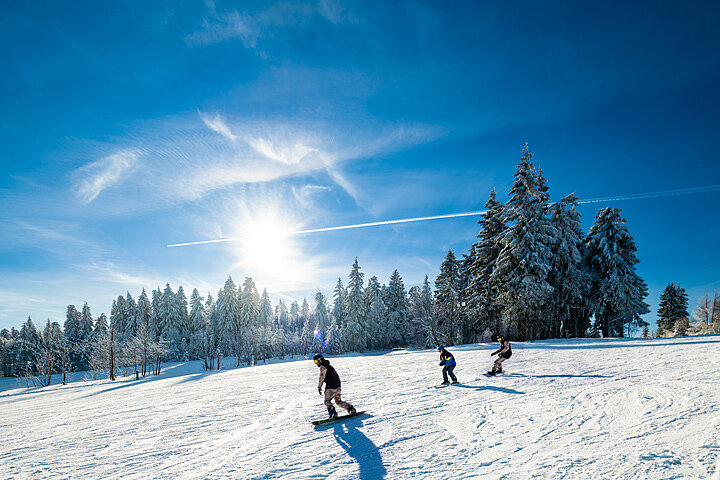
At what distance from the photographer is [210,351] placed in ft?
180

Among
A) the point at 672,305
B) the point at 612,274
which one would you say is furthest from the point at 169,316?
the point at 672,305

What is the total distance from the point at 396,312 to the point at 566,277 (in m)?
28.1

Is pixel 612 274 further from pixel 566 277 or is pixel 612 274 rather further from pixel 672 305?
pixel 672 305

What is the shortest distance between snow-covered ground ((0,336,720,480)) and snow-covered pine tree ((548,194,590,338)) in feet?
52.5

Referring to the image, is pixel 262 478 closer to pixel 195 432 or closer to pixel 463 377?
pixel 195 432

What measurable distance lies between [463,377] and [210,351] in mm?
53680

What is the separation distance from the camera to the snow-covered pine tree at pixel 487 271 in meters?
31.2

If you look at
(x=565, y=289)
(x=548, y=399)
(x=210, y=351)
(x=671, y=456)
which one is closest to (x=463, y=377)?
(x=548, y=399)

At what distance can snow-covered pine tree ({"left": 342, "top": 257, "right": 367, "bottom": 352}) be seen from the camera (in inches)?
1865

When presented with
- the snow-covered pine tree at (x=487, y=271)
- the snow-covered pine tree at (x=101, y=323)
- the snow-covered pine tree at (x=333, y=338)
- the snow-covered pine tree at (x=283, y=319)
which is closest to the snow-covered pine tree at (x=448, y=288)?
the snow-covered pine tree at (x=487, y=271)

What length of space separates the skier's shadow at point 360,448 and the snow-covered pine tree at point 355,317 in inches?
1591

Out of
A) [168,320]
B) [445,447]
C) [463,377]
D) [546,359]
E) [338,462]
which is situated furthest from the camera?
[168,320]

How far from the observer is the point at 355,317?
158 ft

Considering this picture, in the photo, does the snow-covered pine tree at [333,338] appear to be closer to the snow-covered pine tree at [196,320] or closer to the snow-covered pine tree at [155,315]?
the snow-covered pine tree at [196,320]
